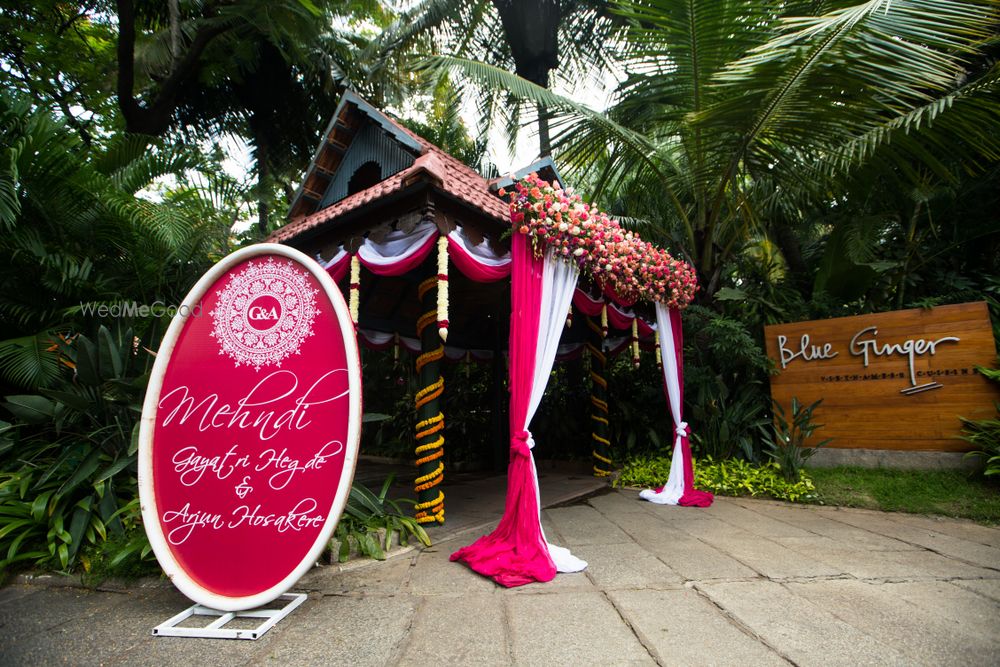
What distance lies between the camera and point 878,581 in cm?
303

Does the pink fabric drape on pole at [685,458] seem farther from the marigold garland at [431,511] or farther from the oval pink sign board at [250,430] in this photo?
the oval pink sign board at [250,430]

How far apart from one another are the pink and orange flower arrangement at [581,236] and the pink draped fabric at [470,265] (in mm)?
543

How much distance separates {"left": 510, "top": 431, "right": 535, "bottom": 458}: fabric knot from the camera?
3.59 metres

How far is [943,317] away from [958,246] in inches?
80.0

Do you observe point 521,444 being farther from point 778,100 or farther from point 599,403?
point 778,100

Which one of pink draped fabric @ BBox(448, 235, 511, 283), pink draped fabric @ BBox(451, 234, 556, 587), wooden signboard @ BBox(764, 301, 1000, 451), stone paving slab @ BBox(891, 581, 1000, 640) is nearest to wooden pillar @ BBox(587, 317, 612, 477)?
wooden signboard @ BBox(764, 301, 1000, 451)

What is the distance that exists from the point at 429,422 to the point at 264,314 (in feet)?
6.22

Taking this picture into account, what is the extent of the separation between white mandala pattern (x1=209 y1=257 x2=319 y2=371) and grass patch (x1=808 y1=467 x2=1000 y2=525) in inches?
227

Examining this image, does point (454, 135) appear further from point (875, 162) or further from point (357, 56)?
point (875, 162)

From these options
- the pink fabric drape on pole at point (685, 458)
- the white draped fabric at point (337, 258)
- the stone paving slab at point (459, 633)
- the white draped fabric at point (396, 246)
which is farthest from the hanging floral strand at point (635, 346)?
the stone paving slab at point (459, 633)

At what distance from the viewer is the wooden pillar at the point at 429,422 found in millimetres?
4336

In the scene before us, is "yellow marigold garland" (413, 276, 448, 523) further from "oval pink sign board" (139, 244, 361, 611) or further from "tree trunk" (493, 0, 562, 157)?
"tree trunk" (493, 0, 562, 157)

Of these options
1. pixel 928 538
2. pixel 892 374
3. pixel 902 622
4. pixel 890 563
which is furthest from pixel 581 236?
pixel 892 374

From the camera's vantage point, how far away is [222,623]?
2.51 metres
